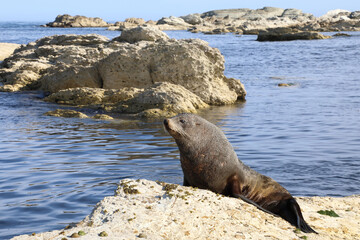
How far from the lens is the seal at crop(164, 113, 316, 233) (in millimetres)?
6152

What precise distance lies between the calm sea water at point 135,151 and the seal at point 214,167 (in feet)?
5.82

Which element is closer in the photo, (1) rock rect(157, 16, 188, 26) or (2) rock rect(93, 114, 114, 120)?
(2) rock rect(93, 114, 114, 120)

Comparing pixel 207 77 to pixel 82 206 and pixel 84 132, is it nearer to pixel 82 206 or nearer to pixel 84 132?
pixel 84 132

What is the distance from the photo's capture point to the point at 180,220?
5.07 metres

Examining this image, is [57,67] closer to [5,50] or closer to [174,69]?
[174,69]

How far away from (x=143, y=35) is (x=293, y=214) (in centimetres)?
1925

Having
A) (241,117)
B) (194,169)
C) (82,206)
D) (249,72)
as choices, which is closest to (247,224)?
(194,169)

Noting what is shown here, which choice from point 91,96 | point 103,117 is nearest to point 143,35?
point 91,96

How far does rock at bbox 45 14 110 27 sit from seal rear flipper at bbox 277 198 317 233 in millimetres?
121465

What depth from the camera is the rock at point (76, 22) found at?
124m

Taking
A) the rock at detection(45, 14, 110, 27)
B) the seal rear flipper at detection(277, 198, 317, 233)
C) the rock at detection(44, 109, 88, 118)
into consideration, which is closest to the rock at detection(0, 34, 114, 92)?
the rock at detection(44, 109, 88, 118)

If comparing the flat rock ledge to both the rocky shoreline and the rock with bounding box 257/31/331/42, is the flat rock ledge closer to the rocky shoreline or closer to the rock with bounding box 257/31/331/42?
the rock with bounding box 257/31/331/42

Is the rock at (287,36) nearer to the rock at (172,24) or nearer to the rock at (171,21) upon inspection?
the rock at (172,24)

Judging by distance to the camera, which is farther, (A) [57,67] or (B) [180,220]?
(A) [57,67]
